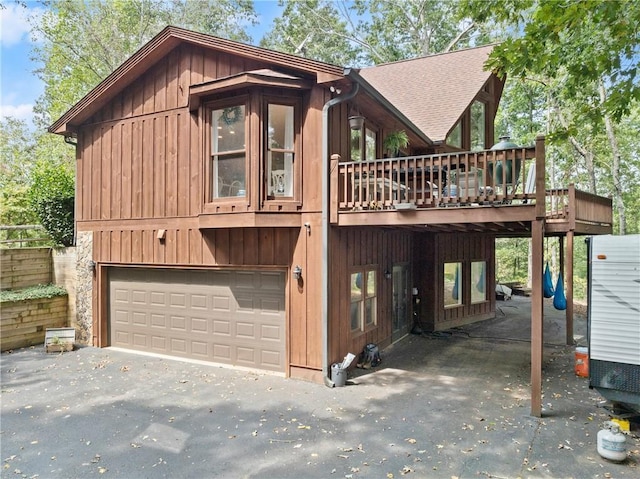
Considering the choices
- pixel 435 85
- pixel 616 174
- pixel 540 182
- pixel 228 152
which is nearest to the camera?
pixel 540 182

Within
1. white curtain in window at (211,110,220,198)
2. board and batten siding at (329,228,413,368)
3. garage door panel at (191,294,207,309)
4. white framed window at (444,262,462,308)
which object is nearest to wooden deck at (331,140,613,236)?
board and batten siding at (329,228,413,368)

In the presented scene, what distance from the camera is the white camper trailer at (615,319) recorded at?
5.19m

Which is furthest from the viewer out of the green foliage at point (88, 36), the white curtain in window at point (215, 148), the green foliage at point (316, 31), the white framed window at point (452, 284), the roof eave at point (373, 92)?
the green foliage at point (316, 31)

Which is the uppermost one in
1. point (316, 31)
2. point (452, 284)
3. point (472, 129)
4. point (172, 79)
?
point (316, 31)

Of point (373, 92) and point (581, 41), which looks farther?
point (581, 41)

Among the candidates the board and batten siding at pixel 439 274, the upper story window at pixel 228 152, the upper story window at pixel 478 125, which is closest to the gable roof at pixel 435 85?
the upper story window at pixel 478 125

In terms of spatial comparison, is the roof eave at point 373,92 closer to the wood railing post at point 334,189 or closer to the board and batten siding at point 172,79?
the wood railing post at point 334,189

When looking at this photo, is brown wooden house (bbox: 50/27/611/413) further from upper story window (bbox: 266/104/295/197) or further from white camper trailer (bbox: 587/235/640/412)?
white camper trailer (bbox: 587/235/640/412)

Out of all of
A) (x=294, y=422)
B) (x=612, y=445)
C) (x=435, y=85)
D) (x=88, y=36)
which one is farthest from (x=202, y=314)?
(x=88, y=36)

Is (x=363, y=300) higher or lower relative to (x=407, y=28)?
lower

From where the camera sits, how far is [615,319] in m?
5.34

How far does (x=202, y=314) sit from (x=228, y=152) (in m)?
3.49

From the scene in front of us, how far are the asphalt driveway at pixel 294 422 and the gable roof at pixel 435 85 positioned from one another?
668 centimetres

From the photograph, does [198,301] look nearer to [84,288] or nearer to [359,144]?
[84,288]
